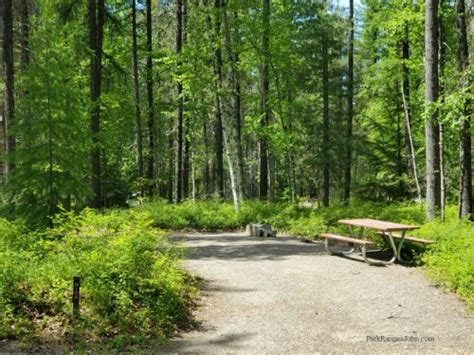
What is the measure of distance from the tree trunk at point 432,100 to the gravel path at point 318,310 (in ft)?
13.5

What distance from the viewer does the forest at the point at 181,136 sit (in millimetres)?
7195

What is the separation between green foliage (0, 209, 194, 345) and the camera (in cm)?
638

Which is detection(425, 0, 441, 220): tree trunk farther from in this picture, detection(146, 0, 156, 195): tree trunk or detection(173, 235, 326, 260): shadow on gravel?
detection(146, 0, 156, 195): tree trunk

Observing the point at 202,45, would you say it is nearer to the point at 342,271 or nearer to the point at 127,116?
the point at 127,116

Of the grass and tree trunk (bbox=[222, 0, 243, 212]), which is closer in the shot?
the grass

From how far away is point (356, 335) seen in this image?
6.48 m

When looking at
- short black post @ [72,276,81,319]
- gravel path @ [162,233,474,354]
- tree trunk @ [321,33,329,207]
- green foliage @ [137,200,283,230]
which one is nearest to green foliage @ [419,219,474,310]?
gravel path @ [162,233,474,354]

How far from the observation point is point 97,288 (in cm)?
680

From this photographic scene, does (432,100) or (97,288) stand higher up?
(432,100)

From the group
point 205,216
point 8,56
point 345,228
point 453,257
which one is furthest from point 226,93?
point 453,257

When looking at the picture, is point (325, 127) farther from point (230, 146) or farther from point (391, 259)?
point (391, 259)

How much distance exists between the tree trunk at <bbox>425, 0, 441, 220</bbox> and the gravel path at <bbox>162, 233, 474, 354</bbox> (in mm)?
4117

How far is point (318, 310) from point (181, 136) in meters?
16.5

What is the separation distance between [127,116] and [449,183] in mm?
15012
